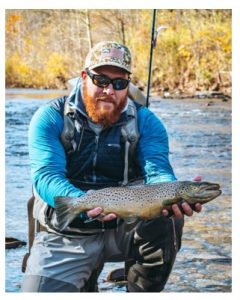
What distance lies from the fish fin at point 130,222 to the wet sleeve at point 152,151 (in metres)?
0.13

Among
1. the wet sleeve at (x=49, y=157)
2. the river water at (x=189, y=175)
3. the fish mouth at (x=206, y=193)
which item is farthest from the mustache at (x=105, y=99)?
the river water at (x=189, y=175)

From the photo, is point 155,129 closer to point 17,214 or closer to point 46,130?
point 46,130

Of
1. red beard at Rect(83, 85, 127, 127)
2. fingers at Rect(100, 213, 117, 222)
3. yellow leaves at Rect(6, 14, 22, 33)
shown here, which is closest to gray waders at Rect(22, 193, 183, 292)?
fingers at Rect(100, 213, 117, 222)

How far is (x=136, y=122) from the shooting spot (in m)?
2.26

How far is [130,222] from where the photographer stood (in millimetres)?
2154

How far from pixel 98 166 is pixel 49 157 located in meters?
0.15

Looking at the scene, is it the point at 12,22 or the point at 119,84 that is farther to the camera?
the point at 12,22

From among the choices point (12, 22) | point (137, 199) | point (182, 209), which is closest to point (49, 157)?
point (137, 199)

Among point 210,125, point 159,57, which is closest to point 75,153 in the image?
point 159,57

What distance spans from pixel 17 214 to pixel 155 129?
6.69ft

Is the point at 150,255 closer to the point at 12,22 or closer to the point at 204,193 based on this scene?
the point at 204,193

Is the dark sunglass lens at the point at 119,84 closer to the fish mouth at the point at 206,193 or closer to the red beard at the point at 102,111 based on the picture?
the red beard at the point at 102,111

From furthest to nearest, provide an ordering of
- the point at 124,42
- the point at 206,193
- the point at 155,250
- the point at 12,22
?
the point at 124,42 < the point at 12,22 < the point at 155,250 < the point at 206,193

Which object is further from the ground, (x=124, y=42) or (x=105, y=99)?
(x=124, y=42)
